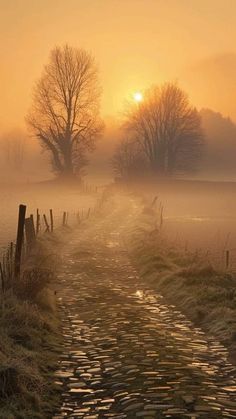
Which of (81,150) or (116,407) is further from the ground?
(81,150)

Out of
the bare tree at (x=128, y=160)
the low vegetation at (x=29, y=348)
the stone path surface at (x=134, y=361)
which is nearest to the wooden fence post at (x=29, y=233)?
the stone path surface at (x=134, y=361)

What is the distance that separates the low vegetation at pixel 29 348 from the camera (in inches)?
318

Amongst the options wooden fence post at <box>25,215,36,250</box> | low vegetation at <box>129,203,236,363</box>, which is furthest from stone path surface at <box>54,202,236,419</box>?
wooden fence post at <box>25,215,36,250</box>

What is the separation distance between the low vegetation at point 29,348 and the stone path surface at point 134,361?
0.31 m

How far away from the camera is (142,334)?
12188 mm

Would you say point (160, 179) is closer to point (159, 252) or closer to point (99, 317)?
point (159, 252)

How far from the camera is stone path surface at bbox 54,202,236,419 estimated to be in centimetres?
812

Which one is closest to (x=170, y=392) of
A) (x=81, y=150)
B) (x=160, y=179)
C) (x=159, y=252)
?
(x=159, y=252)

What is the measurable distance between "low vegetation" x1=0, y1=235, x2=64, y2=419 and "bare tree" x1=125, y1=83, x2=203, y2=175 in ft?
242

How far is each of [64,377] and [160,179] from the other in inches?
2896

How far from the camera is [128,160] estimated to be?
89062mm

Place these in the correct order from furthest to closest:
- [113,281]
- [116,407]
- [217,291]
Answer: [113,281]
[217,291]
[116,407]

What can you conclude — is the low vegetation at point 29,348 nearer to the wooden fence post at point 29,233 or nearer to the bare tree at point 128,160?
the wooden fence post at point 29,233

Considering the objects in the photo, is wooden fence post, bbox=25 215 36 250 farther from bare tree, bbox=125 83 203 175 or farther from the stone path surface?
bare tree, bbox=125 83 203 175
